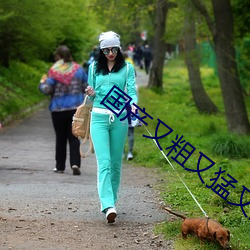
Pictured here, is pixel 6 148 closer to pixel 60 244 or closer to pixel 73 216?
pixel 73 216

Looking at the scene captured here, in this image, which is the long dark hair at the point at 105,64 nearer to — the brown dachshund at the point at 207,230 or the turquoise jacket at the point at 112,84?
the turquoise jacket at the point at 112,84

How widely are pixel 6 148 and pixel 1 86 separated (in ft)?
27.8

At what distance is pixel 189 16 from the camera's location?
21.0 m

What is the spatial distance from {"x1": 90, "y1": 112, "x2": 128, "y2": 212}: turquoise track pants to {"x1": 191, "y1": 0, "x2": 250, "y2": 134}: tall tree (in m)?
9.08

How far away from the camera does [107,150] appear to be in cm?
748

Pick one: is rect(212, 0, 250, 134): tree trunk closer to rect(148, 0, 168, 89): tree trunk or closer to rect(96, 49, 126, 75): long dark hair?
rect(96, 49, 126, 75): long dark hair

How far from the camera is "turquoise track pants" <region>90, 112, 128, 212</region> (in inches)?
290

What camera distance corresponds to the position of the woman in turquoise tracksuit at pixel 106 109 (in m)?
7.44

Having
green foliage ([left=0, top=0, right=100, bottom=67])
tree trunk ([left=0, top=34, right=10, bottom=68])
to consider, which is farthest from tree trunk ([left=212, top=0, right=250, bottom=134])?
tree trunk ([left=0, top=34, right=10, bottom=68])

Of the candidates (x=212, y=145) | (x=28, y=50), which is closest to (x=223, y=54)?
(x=212, y=145)

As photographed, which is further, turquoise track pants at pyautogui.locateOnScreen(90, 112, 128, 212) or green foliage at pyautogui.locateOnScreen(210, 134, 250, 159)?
green foliage at pyautogui.locateOnScreen(210, 134, 250, 159)

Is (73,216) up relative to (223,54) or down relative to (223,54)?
down

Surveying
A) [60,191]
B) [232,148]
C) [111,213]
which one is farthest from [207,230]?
[232,148]

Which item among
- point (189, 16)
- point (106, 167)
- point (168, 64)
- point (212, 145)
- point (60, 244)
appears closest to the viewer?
point (60, 244)
